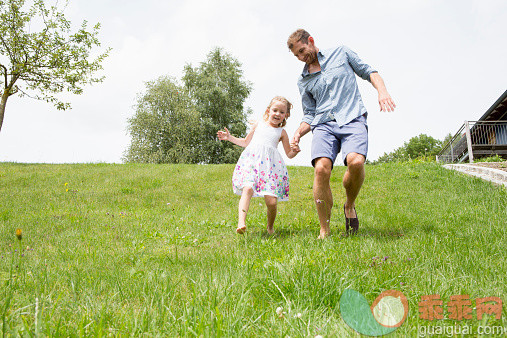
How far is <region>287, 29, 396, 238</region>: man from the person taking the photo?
161 inches

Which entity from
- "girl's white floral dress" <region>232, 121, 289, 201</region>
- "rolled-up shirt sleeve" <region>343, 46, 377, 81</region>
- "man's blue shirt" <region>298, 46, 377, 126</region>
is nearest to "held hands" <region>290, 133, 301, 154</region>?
"man's blue shirt" <region>298, 46, 377, 126</region>

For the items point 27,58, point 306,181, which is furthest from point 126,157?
point 306,181

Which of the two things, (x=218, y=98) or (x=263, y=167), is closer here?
(x=263, y=167)

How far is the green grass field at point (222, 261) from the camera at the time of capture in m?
1.64

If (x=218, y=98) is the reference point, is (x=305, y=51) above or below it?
below

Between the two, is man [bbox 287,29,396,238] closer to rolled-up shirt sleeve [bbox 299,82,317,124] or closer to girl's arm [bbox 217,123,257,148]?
rolled-up shirt sleeve [bbox 299,82,317,124]

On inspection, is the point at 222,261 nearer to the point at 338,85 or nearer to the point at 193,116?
the point at 338,85

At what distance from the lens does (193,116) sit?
36.0 metres

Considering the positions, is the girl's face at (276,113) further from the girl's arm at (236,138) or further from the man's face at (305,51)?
the man's face at (305,51)

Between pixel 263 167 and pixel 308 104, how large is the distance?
1.01 meters

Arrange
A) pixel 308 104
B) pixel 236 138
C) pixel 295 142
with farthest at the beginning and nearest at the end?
pixel 236 138 < pixel 308 104 < pixel 295 142

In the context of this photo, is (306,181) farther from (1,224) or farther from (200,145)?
(200,145)

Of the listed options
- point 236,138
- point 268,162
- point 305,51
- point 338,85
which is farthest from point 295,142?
point 305,51

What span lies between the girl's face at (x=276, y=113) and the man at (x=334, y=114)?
0.46 metres
